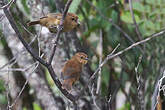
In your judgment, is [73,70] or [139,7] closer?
[73,70]

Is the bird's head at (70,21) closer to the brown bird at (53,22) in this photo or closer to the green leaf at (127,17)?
the brown bird at (53,22)

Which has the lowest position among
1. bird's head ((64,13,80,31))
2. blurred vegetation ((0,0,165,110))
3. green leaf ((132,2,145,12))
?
blurred vegetation ((0,0,165,110))

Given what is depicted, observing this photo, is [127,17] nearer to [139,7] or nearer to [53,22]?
[139,7]

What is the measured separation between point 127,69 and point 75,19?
190cm

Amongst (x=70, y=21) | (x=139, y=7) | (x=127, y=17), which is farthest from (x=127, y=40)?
(x=70, y=21)

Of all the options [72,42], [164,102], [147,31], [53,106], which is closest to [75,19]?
[72,42]

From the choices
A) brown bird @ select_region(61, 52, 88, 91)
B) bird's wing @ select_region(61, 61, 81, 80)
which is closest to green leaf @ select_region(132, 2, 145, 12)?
brown bird @ select_region(61, 52, 88, 91)

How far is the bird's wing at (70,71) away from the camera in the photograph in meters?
3.99

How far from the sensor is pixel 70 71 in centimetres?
403

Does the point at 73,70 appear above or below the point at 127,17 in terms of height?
above

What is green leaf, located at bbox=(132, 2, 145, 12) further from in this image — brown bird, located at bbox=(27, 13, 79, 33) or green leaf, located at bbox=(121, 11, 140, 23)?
brown bird, located at bbox=(27, 13, 79, 33)

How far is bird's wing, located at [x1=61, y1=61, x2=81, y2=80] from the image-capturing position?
3988 mm

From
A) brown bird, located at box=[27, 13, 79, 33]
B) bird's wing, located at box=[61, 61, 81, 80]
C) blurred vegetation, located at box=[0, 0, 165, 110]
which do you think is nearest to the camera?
brown bird, located at box=[27, 13, 79, 33]

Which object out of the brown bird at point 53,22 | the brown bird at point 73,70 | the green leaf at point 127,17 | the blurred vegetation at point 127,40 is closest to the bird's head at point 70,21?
the brown bird at point 53,22
